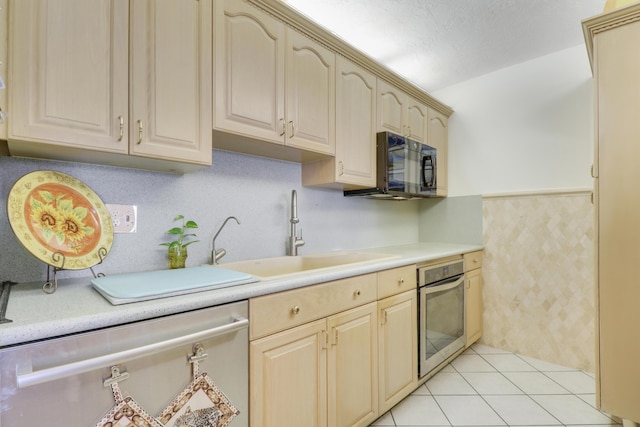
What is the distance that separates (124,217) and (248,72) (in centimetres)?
86

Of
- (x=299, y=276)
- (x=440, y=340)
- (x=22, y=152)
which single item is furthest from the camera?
(x=440, y=340)

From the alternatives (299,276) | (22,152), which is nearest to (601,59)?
(299,276)

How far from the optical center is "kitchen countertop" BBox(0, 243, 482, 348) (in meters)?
0.72

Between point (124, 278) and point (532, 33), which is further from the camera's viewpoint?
point (532, 33)

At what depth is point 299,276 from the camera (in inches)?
50.8

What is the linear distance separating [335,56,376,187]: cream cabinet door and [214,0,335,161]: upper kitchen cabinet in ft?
0.27

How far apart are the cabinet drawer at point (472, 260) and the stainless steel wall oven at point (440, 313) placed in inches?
3.8

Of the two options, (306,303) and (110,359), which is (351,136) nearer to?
(306,303)

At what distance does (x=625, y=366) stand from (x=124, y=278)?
2.20 m

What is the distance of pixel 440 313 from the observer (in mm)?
2113

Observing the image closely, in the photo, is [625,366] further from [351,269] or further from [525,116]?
[525,116]

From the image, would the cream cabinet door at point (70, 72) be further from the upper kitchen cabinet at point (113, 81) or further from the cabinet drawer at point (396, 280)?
the cabinet drawer at point (396, 280)

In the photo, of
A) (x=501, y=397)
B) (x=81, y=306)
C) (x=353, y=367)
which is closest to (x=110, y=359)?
(x=81, y=306)

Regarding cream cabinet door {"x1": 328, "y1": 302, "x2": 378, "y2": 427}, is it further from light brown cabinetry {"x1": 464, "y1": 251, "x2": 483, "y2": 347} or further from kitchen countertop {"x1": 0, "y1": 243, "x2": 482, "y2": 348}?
light brown cabinetry {"x1": 464, "y1": 251, "x2": 483, "y2": 347}
